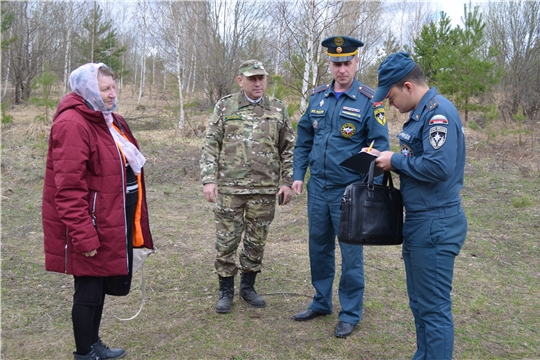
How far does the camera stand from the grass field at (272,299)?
309 cm

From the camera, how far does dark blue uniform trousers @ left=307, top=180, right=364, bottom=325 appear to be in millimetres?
3256

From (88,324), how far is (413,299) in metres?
1.84

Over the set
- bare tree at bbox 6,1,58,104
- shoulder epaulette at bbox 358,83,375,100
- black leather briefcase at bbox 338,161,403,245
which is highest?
bare tree at bbox 6,1,58,104

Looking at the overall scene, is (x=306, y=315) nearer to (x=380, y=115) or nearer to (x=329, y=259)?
(x=329, y=259)

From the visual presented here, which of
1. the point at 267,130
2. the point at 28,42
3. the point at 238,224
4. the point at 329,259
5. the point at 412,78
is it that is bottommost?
the point at 329,259

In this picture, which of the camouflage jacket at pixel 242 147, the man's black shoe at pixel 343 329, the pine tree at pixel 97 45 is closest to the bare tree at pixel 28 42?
the pine tree at pixel 97 45

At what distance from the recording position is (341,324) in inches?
128

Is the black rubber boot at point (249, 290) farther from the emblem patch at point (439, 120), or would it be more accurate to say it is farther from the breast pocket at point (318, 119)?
the emblem patch at point (439, 120)

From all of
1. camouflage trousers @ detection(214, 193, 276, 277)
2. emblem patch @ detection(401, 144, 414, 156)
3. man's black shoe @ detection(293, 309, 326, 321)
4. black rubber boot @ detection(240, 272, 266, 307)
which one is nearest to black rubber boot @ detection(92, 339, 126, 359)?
camouflage trousers @ detection(214, 193, 276, 277)

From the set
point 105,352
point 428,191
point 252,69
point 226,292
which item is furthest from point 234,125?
point 105,352

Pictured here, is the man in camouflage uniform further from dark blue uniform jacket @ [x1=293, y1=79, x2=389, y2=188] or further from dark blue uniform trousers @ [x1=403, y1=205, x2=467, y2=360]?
dark blue uniform trousers @ [x1=403, y1=205, x2=467, y2=360]

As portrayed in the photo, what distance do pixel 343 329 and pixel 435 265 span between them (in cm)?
107

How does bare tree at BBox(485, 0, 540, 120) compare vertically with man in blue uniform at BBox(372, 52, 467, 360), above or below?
above

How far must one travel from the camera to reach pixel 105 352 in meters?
2.90
